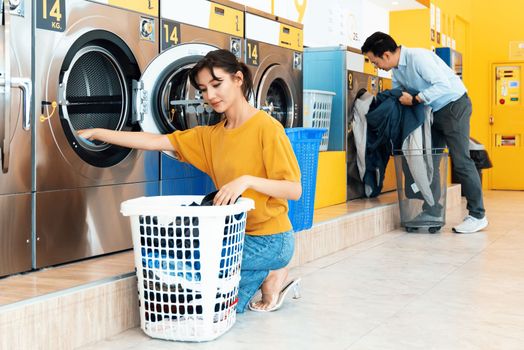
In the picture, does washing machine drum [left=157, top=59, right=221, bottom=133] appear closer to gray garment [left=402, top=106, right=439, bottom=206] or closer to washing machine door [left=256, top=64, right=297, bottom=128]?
washing machine door [left=256, top=64, right=297, bottom=128]

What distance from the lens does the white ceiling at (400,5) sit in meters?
7.00

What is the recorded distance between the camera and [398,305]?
281 centimetres

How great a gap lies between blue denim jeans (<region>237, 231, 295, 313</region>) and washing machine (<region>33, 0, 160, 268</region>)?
0.58 m

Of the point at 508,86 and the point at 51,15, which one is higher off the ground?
the point at 508,86

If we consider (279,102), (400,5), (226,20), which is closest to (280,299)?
(226,20)

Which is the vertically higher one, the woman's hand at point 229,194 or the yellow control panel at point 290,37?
the yellow control panel at point 290,37

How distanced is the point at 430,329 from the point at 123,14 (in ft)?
5.51

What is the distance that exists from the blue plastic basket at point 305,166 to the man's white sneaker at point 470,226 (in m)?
1.55

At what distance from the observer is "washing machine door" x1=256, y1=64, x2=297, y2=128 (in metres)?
4.02

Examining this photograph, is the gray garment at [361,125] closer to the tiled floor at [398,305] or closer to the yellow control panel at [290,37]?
the yellow control panel at [290,37]

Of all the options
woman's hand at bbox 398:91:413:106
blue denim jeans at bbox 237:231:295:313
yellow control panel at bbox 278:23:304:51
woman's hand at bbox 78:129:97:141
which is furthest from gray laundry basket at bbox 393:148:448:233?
woman's hand at bbox 78:129:97:141

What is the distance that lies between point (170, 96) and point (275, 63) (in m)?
1.15

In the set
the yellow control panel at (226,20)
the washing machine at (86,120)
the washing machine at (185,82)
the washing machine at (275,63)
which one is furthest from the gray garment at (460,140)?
the washing machine at (86,120)

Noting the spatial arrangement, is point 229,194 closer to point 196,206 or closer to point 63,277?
point 196,206
